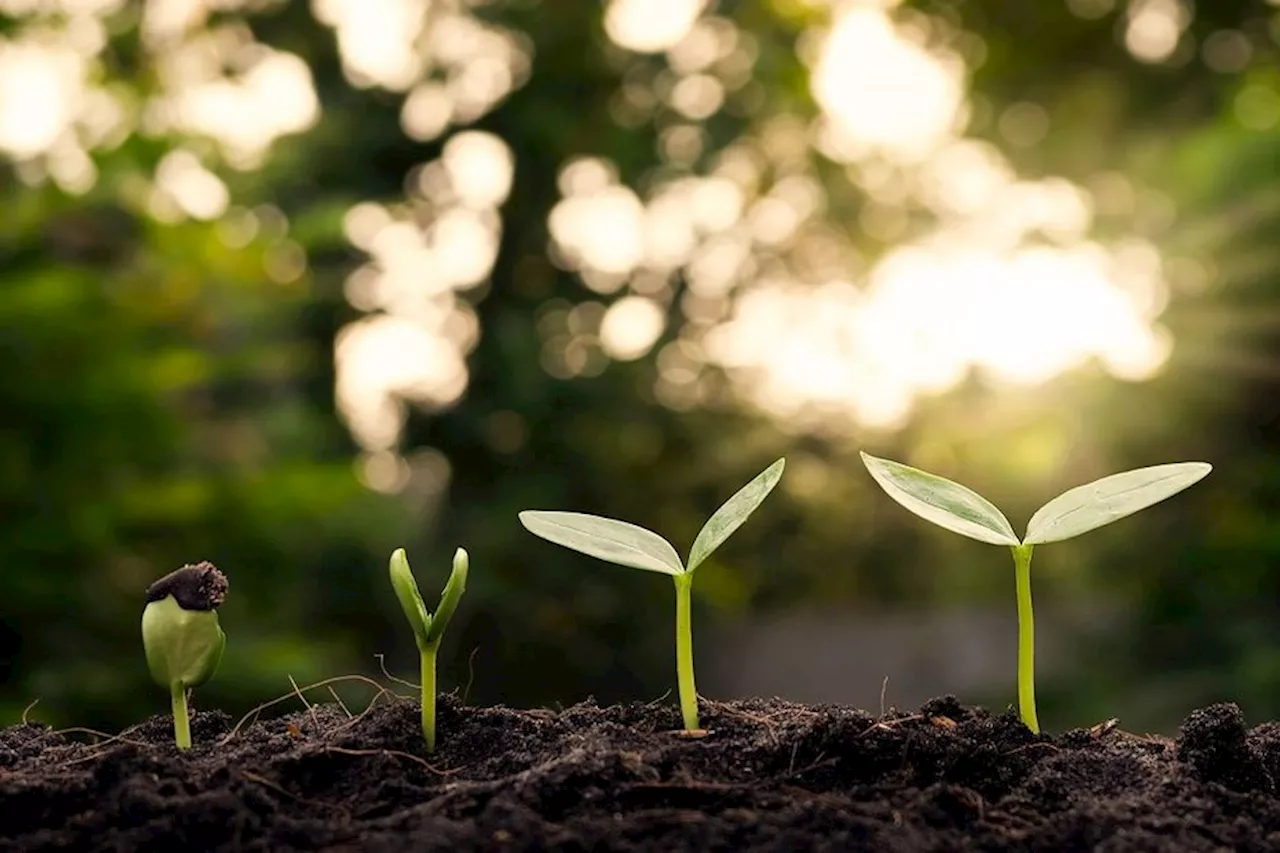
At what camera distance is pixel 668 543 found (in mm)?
761

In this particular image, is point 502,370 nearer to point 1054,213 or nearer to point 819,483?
point 819,483

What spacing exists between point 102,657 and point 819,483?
3.58m

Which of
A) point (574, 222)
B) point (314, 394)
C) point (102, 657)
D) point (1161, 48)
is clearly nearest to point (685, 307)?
point (574, 222)

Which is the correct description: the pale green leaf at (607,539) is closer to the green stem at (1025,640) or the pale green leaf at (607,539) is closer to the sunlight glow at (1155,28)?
the green stem at (1025,640)

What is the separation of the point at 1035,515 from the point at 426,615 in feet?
1.19

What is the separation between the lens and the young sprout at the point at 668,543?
76 cm

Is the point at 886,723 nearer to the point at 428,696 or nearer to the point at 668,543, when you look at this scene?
the point at 668,543

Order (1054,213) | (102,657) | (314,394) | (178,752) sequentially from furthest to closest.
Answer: (1054,213)
(314,394)
(102,657)
(178,752)

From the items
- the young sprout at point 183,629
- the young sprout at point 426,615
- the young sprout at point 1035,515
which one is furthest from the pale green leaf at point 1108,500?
the young sprout at point 183,629

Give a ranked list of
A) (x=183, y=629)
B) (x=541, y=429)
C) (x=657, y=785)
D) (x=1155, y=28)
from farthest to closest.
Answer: (x=1155, y=28) < (x=541, y=429) < (x=183, y=629) < (x=657, y=785)

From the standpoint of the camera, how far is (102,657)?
324 centimetres

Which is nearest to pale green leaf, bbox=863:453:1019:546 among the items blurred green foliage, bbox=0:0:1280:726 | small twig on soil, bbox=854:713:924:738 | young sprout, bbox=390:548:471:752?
small twig on soil, bbox=854:713:924:738

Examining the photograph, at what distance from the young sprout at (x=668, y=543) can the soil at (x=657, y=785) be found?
1.5 inches

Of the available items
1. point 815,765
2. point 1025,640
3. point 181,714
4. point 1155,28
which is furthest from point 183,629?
point 1155,28
